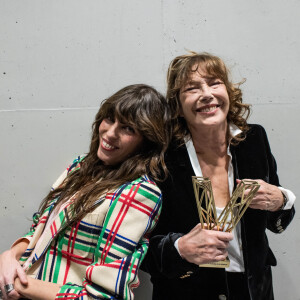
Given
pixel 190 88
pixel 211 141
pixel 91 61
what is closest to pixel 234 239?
pixel 211 141

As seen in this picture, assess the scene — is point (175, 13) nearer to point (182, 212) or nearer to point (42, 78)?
point (42, 78)

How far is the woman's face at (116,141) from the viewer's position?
1.25 metres

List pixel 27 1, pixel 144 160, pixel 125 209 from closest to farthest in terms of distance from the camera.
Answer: pixel 125 209 < pixel 144 160 < pixel 27 1

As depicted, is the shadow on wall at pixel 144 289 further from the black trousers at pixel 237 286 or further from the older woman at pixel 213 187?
the black trousers at pixel 237 286

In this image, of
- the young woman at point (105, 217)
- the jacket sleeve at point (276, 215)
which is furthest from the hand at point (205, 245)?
the jacket sleeve at point (276, 215)

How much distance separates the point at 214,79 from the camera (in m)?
1.32

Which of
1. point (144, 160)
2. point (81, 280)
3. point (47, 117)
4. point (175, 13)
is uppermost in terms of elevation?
point (175, 13)

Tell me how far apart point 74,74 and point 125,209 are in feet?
2.65

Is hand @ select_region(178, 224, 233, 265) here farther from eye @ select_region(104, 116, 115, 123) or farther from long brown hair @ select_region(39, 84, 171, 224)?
eye @ select_region(104, 116, 115, 123)

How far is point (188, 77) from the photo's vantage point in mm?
1321

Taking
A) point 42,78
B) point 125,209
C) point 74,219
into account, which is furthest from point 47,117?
point 125,209

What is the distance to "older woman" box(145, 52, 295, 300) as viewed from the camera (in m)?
1.27

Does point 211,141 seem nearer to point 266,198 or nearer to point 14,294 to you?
point 266,198

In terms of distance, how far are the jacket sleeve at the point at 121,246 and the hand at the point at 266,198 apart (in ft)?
1.17
